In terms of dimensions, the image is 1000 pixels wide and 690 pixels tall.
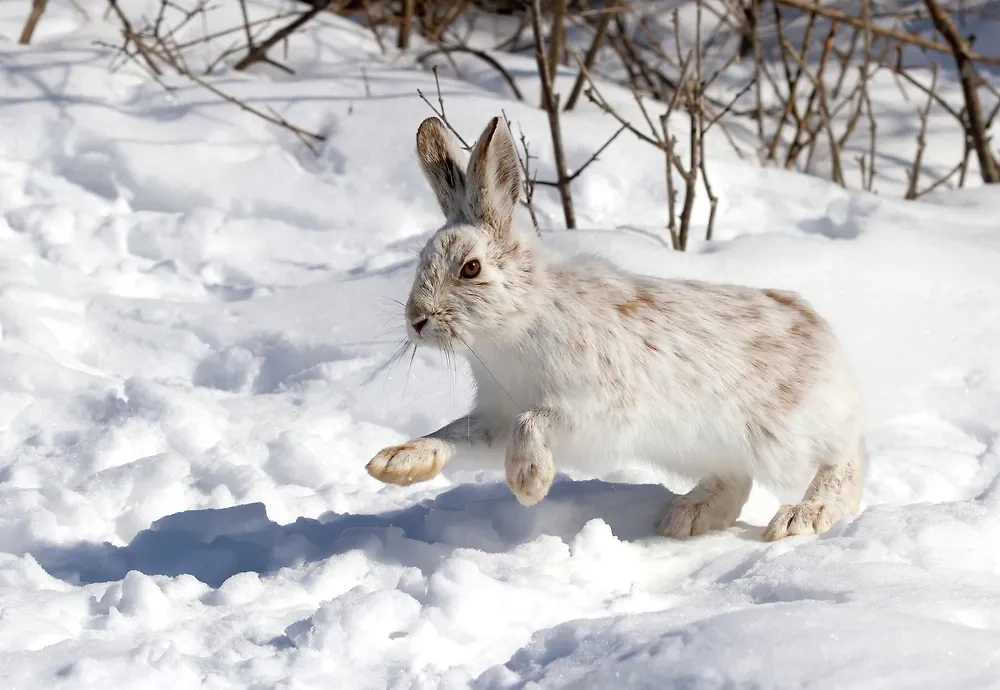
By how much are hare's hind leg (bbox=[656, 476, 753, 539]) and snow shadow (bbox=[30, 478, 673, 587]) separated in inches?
2.8

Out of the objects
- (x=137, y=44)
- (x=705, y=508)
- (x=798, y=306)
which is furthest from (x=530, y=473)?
(x=137, y=44)

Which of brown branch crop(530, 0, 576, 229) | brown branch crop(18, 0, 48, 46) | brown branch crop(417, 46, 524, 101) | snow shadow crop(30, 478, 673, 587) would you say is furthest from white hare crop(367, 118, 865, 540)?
brown branch crop(18, 0, 48, 46)

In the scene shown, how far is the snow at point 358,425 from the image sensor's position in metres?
2.40

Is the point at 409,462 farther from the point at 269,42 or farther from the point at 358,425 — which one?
the point at 269,42

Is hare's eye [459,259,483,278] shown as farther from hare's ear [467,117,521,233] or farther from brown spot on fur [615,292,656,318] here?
brown spot on fur [615,292,656,318]

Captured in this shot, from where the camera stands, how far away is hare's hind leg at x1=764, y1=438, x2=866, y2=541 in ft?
10.1

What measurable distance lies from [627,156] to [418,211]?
3.14ft

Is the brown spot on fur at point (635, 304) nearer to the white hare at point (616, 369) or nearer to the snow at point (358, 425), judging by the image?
the white hare at point (616, 369)

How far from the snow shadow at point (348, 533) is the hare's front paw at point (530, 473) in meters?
0.24

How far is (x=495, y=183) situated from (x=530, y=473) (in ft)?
2.23

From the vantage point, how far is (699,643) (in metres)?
2.28

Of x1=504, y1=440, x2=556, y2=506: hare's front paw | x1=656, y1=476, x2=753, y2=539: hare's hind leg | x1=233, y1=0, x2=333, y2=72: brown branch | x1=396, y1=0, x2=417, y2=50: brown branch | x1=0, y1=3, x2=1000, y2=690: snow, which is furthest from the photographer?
x1=396, y1=0, x2=417, y2=50: brown branch

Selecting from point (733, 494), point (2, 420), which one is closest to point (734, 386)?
point (733, 494)

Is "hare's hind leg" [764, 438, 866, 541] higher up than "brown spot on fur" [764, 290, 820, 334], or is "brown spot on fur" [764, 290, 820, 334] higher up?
"brown spot on fur" [764, 290, 820, 334]
